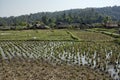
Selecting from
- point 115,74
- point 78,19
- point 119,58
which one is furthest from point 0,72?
point 78,19

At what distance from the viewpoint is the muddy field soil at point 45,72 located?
12852 mm

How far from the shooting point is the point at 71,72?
558 inches

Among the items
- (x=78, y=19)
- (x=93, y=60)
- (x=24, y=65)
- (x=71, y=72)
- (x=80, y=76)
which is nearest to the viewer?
(x=80, y=76)

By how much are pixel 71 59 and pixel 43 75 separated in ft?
20.1

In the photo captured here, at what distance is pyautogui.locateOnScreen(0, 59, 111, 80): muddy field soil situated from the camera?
1285cm

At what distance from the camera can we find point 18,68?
15641 mm

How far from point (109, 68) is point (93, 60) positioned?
301 centimetres

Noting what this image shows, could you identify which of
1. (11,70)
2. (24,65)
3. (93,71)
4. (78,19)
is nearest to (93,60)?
(93,71)

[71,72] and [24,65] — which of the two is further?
[24,65]

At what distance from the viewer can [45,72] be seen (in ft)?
46.6

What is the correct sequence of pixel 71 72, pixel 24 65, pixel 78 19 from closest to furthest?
1. pixel 71 72
2. pixel 24 65
3. pixel 78 19

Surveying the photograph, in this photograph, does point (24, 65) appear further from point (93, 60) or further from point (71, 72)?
point (93, 60)

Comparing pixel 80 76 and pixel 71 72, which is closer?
pixel 80 76

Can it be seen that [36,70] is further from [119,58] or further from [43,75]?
[119,58]
